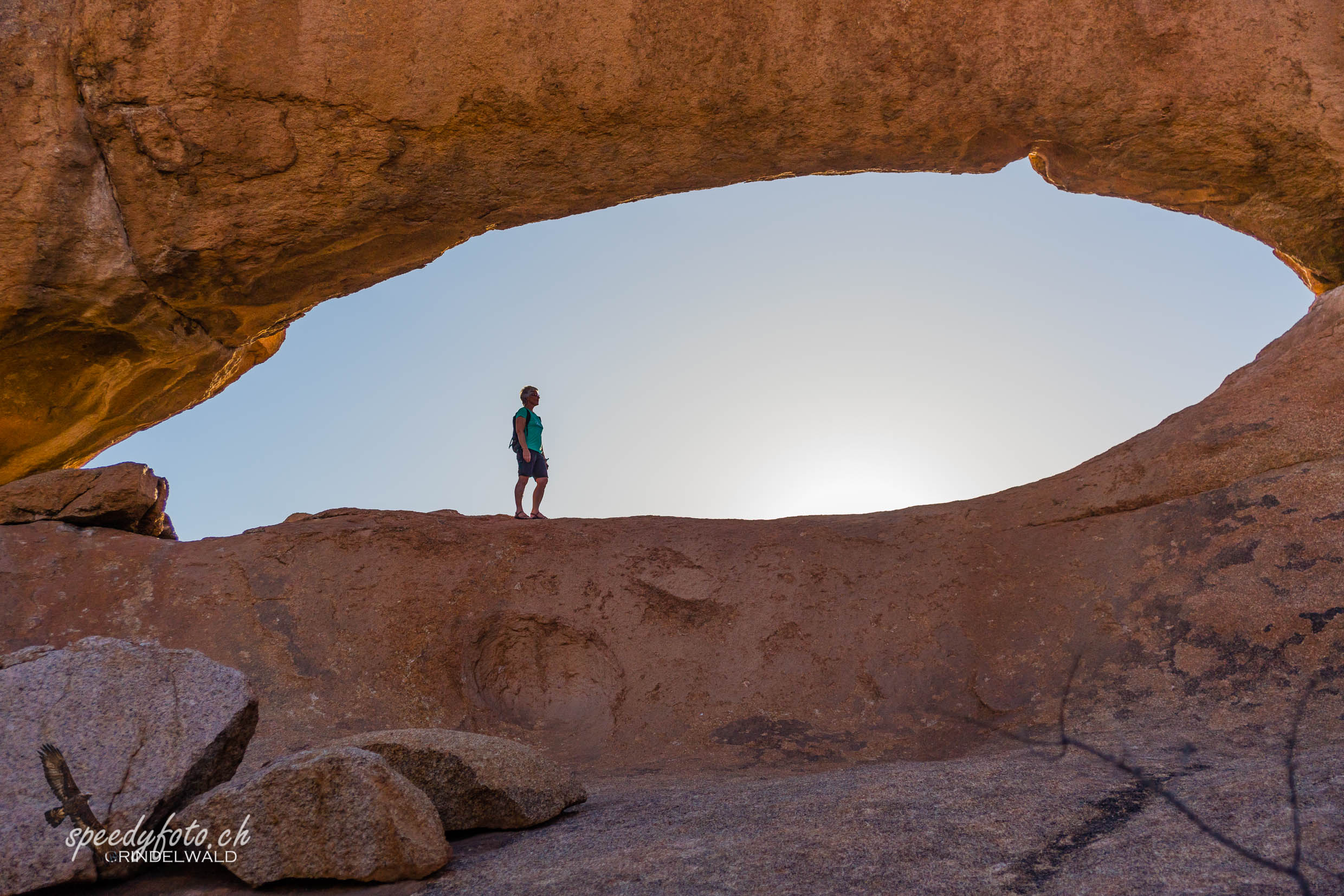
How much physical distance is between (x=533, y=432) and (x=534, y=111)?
2.92 m

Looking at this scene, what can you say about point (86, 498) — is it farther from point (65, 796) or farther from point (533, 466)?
point (65, 796)

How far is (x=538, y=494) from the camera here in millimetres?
7141

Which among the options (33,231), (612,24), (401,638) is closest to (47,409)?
(33,231)

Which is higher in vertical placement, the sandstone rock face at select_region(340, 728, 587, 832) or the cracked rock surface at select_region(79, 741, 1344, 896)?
the sandstone rock face at select_region(340, 728, 587, 832)

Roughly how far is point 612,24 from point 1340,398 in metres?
3.97

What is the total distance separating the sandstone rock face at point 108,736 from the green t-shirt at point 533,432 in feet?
14.0

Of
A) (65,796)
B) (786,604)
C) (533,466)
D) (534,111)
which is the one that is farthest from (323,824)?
(533,466)

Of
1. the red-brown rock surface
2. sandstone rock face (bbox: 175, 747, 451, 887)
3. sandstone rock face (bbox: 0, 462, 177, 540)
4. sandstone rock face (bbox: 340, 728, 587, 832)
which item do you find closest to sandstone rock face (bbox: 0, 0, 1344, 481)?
sandstone rock face (bbox: 0, 462, 177, 540)

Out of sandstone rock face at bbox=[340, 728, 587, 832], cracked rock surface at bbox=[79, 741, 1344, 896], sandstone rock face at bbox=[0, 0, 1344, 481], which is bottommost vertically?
cracked rock surface at bbox=[79, 741, 1344, 896]

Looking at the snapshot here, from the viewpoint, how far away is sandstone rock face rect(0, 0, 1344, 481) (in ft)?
15.3

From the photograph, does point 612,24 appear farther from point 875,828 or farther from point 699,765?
point 875,828

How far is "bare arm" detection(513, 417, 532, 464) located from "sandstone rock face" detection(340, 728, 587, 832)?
412 cm

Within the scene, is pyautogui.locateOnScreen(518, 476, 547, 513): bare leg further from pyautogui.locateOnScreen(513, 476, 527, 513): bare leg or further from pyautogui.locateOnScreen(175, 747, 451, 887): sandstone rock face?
pyautogui.locateOnScreen(175, 747, 451, 887): sandstone rock face

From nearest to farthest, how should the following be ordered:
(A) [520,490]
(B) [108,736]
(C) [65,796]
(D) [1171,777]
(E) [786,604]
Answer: (C) [65,796]
(B) [108,736]
(D) [1171,777]
(E) [786,604]
(A) [520,490]
